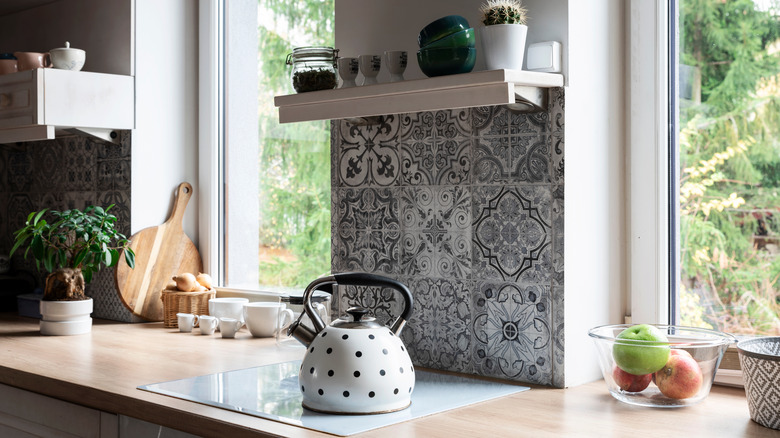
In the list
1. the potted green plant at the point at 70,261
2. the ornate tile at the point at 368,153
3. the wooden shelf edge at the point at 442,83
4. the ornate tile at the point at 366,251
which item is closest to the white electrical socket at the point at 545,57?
the wooden shelf edge at the point at 442,83

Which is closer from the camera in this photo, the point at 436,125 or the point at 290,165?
the point at 436,125

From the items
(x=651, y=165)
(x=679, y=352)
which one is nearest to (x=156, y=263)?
(x=651, y=165)

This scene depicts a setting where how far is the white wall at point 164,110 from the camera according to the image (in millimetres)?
2428

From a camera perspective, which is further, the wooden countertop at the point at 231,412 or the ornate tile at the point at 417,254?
the ornate tile at the point at 417,254

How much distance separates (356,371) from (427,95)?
0.54 meters

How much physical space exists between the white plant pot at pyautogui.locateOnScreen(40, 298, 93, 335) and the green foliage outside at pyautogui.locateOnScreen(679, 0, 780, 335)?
60.7 inches

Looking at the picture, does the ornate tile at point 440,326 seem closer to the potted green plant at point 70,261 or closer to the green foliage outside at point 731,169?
the green foliage outside at point 731,169

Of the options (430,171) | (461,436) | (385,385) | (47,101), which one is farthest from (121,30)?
(461,436)

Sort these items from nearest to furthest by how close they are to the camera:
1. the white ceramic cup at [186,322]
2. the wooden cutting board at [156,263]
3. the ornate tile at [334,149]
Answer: the ornate tile at [334,149], the white ceramic cup at [186,322], the wooden cutting board at [156,263]

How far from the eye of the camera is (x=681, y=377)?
139 centimetres

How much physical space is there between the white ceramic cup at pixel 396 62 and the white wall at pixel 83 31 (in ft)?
3.45

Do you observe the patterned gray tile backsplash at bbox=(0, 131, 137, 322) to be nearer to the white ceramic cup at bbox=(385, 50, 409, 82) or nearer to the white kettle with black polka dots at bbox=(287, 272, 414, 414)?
the white ceramic cup at bbox=(385, 50, 409, 82)

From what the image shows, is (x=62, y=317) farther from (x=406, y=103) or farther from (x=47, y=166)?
(x=406, y=103)

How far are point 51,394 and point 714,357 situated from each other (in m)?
1.26
